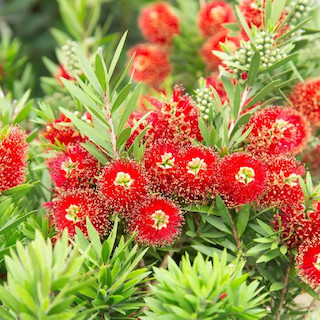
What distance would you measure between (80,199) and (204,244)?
137 mm

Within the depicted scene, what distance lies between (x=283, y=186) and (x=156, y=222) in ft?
0.41

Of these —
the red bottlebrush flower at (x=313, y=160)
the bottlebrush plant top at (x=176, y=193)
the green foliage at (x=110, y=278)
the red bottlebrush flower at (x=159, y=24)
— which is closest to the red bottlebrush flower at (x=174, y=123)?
the bottlebrush plant top at (x=176, y=193)

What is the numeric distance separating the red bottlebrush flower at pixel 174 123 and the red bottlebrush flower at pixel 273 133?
57mm

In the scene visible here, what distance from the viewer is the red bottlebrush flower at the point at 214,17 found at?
0.75 meters

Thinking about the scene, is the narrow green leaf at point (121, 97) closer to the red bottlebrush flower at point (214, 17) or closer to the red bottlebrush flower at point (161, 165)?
the red bottlebrush flower at point (161, 165)

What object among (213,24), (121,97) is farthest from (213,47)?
(121,97)

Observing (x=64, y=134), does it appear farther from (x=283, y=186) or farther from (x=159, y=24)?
(x=159, y=24)

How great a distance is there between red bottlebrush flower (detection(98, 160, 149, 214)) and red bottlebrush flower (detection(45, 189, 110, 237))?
0.04 ft

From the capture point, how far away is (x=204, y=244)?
51 centimetres

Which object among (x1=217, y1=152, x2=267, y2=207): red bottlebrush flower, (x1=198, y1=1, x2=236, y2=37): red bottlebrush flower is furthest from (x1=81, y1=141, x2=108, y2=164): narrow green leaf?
(x1=198, y1=1, x2=236, y2=37): red bottlebrush flower

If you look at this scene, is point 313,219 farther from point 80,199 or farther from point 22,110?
point 22,110

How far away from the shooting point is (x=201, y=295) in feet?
1.22

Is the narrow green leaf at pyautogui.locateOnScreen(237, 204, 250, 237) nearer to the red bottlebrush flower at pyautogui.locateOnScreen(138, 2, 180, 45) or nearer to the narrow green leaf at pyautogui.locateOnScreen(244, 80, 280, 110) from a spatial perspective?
the narrow green leaf at pyautogui.locateOnScreen(244, 80, 280, 110)

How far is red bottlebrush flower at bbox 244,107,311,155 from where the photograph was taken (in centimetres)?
50
